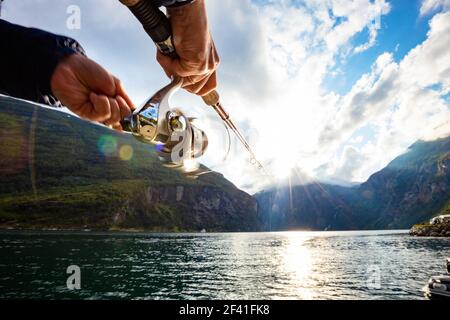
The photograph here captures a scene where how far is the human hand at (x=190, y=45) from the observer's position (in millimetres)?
2277

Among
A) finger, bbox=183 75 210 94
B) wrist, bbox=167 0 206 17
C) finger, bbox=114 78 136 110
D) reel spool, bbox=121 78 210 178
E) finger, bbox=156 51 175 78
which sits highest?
wrist, bbox=167 0 206 17

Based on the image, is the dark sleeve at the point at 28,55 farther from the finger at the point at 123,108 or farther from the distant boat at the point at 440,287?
the distant boat at the point at 440,287

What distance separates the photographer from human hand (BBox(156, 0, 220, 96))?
228 centimetres

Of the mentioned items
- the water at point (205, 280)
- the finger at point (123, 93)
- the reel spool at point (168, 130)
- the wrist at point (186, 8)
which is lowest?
the water at point (205, 280)

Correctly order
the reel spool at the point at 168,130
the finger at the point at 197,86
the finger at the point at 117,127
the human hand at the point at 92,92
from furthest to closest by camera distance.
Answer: the finger at the point at 197,86
the finger at the point at 117,127
the human hand at the point at 92,92
the reel spool at the point at 168,130

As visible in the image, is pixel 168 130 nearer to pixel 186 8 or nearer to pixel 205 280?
pixel 186 8

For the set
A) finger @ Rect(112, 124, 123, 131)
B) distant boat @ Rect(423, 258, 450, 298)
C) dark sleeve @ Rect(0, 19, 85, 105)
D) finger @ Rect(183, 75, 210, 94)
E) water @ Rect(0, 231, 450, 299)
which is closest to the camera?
dark sleeve @ Rect(0, 19, 85, 105)

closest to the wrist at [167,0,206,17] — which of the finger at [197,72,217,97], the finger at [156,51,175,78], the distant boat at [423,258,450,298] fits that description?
the finger at [156,51,175,78]

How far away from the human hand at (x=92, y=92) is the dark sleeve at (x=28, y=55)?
10 centimetres

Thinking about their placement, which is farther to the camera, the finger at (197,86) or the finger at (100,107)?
the finger at (197,86)

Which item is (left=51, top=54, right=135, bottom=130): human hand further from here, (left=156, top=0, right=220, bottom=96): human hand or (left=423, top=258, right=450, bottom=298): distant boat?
(left=423, top=258, right=450, bottom=298): distant boat

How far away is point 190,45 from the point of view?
2.49 metres

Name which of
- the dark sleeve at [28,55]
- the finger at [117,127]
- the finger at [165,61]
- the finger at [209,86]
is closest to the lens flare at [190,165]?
the finger at [117,127]

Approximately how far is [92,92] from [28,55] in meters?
0.61
